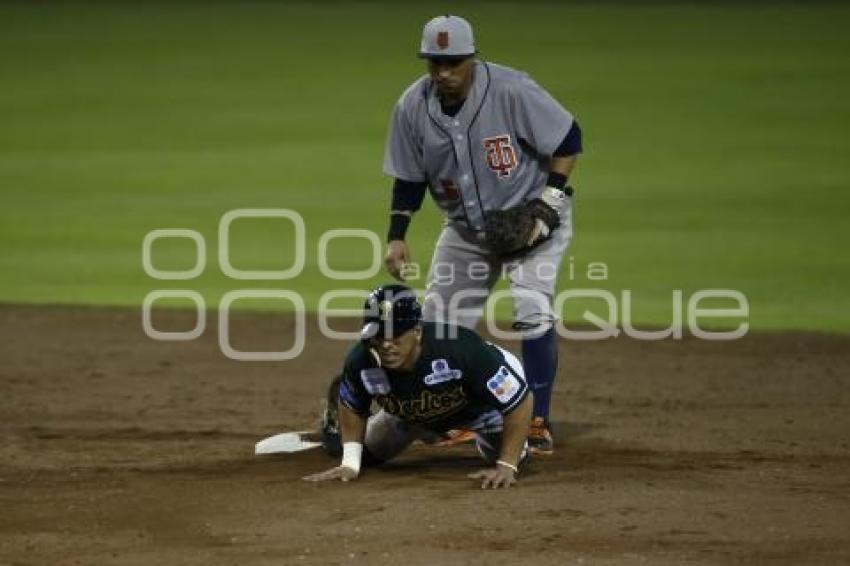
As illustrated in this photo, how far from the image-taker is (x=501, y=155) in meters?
7.71

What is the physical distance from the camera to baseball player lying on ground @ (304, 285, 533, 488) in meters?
6.68

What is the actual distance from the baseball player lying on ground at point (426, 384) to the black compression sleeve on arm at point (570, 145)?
1030 millimetres

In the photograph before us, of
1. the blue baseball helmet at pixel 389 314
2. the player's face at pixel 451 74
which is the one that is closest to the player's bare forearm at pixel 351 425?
the blue baseball helmet at pixel 389 314

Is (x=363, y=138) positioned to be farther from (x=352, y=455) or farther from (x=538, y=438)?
(x=352, y=455)

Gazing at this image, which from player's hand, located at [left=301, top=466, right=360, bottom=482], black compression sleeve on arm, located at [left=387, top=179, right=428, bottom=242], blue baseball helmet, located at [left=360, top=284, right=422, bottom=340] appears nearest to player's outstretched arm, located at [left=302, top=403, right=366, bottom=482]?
player's hand, located at [left=301, top=466, right=360, bottom=482]

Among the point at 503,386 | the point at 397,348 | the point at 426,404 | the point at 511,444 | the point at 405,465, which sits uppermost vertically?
the point at 397,348

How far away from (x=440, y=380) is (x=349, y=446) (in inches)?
19.0

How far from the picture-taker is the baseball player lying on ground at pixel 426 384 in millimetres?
6684

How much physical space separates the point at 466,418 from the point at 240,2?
18.3m

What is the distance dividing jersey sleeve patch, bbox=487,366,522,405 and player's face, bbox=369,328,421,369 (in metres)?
0.33

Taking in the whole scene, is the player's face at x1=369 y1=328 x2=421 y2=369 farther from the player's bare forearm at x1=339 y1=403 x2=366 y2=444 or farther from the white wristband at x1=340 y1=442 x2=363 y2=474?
the white wristband at x1=340 y1=442 x2=363 y2=474

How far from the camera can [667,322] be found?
10828 millimetres

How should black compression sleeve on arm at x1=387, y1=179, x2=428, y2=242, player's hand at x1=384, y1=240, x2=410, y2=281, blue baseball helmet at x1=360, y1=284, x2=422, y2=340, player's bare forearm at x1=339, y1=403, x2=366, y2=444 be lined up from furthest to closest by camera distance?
black compression sleeve on arm at x1=387, y1=179, x2=428, y2=242 → player's hand at x1=384, y1=240, x2=410, y2=281 → player's bare forearm at x1=339, y1=403, x2=366, y2=444 → blue baseball helmet at x1=360, y1=284, x2=422, y2=340

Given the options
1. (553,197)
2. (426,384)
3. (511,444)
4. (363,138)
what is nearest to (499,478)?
(511,444)
